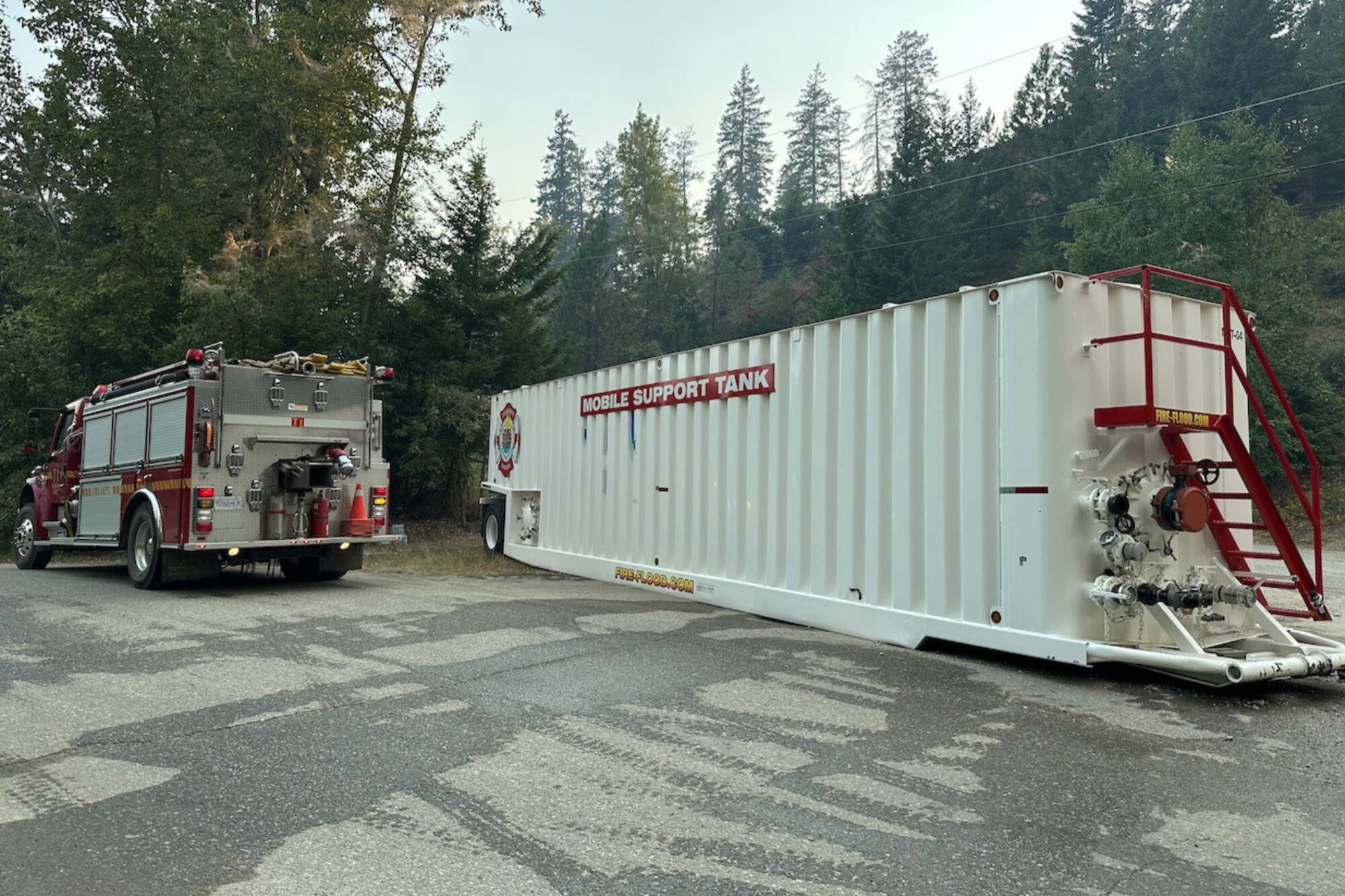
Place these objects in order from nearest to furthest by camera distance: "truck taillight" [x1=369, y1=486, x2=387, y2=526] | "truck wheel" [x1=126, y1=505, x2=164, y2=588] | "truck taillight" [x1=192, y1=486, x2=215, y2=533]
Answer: "truck taillight" [x1=192, y1=486, x2=215, y2=533] < "truck wheel" [x1=126, y1=505, x2=164, y2=588] < "truck taillight" [x1=369, y1=486, x2=387, y2=526]

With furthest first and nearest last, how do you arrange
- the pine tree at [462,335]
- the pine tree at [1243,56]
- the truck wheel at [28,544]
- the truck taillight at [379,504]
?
1. the pine tree at [1243,56]
2. the pine tree at [462,335]
3. the truck wheel at [28,544]
4. the truck taillight at [379,504]

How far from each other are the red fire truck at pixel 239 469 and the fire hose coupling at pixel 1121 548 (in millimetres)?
8334

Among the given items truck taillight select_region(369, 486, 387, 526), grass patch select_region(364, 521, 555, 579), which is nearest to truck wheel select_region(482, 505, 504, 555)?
grass patch select_region(364, 521, 555, 579)

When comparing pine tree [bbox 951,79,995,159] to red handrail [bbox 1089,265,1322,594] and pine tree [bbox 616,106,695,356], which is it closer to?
pine tree [bbox 616,106,695,356]

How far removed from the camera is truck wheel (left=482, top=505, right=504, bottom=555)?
14703mm

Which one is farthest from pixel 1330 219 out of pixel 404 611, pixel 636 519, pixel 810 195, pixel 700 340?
pixel 810 195

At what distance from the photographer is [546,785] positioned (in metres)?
4.07

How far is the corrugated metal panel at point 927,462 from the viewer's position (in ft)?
21.0

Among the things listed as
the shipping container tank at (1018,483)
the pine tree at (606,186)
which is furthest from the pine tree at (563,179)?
the shipping container tank at (1018,483)

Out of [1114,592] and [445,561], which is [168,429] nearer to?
[445,561]

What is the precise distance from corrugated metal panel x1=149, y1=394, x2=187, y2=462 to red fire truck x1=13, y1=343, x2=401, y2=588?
17 mm

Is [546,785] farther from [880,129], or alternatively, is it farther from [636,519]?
[880,129]

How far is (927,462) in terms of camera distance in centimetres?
730

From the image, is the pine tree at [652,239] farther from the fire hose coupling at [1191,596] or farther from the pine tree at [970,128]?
the fire hose coupling at [1191,596]
